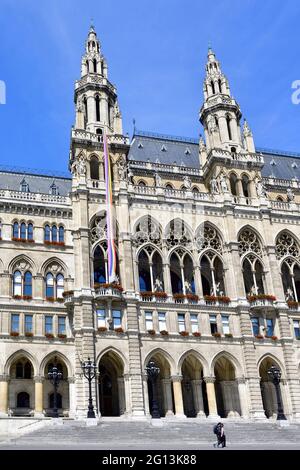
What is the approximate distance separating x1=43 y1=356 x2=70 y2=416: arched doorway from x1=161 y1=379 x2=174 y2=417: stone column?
8772 millimetres

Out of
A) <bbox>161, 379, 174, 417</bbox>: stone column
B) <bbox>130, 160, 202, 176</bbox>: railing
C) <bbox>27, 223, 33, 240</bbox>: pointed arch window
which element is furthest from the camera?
<bbox>130, 160, 202, 176</bbox>: railing

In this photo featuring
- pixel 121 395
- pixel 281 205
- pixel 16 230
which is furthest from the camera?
pixel 281 205

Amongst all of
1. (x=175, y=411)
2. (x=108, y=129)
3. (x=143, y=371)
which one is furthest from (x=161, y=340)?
(x=108, y=129)

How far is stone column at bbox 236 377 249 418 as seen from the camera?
5066 centimetres

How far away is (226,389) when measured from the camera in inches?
2095

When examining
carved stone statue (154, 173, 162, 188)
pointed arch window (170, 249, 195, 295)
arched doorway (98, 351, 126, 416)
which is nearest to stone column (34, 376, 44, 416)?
arched doorway (98, 351, 126, 416)

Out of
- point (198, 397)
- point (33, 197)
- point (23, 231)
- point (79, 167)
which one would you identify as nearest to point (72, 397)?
point (198, 397)

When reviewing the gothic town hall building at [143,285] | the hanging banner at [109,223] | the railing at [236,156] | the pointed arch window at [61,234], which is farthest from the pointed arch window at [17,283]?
the railing at [236,156]

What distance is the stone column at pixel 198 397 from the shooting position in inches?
1972

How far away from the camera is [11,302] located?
50.9 metres

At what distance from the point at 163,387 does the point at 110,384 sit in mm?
5367

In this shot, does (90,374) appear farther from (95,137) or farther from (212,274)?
(95,137)

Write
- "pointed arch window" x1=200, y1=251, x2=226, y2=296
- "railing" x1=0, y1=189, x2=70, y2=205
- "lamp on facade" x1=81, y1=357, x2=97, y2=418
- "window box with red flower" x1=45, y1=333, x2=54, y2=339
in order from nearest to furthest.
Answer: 1. "lamp on facade" x1=81, y1=357, x2=97, y2=418
2. "window box with red flower" x1=45, y1=333, x2=54, y2=339
3. "railing" x1=0, y1=189, x2=70, y2=205
4. "pointed arch window" x1=200, y1=251, x2=226, y2=296

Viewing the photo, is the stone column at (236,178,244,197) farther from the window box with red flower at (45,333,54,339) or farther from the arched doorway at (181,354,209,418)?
the window box with red flower at (45,333,54,339)
